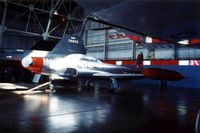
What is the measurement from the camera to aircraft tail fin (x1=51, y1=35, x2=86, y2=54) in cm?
1422

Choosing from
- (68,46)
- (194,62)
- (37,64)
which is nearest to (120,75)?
(68,46)

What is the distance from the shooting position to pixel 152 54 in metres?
25.1

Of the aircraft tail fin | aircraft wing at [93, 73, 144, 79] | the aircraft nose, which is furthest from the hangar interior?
the aircraft tail fin

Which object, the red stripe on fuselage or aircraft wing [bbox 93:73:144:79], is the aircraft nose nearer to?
the red stripe on fuselage

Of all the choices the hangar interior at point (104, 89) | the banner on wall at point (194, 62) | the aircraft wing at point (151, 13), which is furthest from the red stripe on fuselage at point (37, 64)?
the banner on wall at point (194, 62)

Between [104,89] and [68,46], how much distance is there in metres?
3.87

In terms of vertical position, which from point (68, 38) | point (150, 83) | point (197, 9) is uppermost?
point (68, 38)

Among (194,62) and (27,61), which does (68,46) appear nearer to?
(27,61)

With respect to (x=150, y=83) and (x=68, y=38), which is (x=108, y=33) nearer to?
(x=150, y=83)

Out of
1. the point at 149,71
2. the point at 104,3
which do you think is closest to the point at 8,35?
the point at 149,71

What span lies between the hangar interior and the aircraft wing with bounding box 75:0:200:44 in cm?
18

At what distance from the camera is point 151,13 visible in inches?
83.2

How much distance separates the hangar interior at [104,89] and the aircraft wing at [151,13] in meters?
0.18

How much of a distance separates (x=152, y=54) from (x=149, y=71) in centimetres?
795
